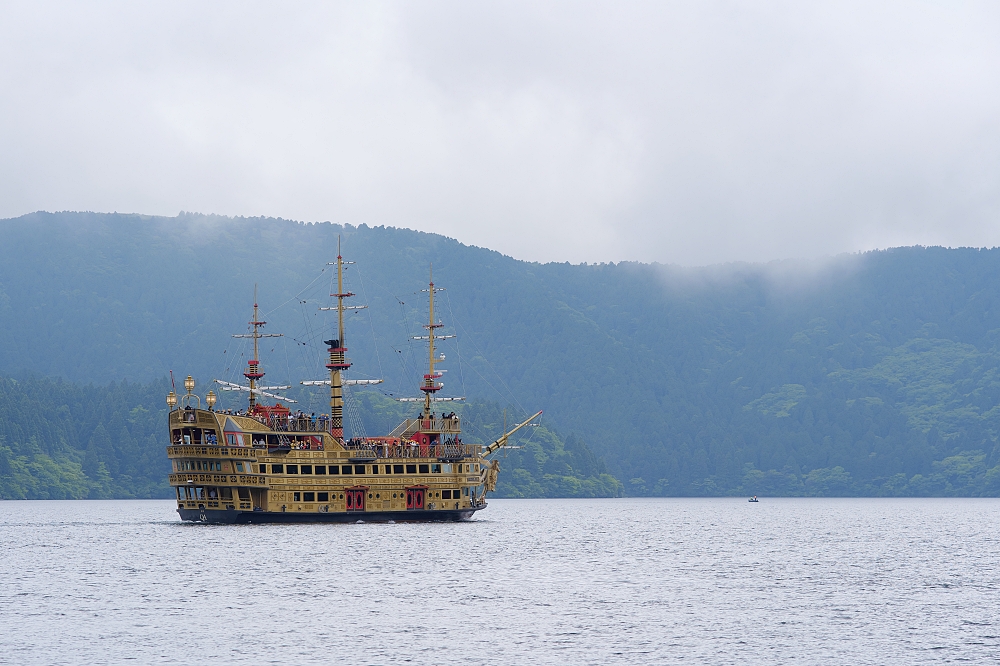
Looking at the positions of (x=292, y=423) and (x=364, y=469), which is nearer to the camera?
(x=292, y=423)

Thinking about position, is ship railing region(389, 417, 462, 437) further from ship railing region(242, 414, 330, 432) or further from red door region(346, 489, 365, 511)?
ship railing region(242, 414, 330, 432)

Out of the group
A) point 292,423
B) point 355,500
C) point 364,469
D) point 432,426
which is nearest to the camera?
point 292,423

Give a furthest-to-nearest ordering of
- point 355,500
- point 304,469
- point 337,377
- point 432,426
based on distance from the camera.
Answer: point 337,377 < point 432,426 < point 355,500 < point 304,469

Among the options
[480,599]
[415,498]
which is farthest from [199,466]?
[480,599]

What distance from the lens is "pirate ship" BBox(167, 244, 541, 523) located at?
376 ft

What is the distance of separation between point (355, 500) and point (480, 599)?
158ft

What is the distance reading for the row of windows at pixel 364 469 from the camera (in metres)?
116

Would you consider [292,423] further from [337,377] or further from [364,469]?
[337,377]

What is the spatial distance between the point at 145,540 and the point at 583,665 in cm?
6647

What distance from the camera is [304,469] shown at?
384ft

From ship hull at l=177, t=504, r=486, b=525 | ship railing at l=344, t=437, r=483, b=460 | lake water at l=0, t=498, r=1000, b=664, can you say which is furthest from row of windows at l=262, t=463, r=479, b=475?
lake water at l=0, t=498, r=1000, b=664

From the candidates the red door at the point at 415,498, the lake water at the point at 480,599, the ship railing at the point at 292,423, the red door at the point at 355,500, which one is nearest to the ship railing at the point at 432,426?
the red door at the point at 415,498

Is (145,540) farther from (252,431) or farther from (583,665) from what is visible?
(583,665)

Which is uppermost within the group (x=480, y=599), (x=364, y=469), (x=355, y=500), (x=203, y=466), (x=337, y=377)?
(x=337, y=377)
